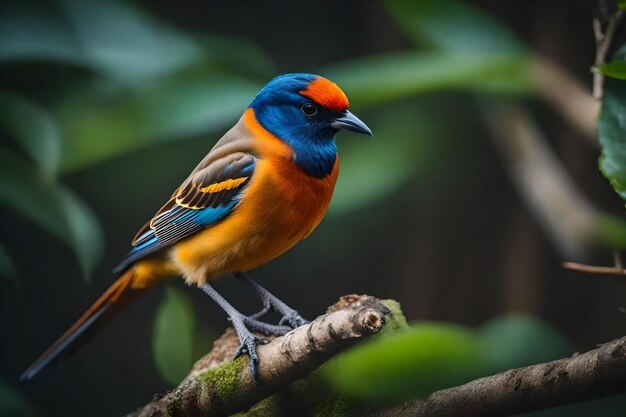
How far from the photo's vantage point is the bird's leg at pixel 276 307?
5.26 feet

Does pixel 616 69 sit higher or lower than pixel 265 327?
higher

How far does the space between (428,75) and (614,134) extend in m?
1.04

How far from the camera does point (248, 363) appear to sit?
1374mm

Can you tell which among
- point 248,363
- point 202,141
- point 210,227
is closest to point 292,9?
point 202,141

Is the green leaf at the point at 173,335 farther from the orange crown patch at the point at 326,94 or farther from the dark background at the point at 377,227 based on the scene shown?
the dark background at the point at 377,227

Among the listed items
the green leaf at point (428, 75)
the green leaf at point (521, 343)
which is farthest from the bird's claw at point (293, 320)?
the green leaf at point (428, 75)

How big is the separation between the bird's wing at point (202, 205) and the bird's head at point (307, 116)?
0.12 metres

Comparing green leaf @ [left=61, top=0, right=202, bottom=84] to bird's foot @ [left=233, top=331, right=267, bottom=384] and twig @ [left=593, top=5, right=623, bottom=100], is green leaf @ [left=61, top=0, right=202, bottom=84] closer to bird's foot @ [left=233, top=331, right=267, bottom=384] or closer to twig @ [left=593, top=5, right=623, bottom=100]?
bird's foot @ [left=233, top=331, right=267, bottom=384]

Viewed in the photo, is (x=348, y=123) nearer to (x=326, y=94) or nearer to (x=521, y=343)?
(x=326, y=94)

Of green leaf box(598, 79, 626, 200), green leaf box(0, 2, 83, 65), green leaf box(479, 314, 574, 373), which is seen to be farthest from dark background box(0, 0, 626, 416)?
green leaf box(598, 79, 626, 200)

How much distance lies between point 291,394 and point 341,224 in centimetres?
153

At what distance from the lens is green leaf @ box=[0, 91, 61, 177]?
1854 millimetres

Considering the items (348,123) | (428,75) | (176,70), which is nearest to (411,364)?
(348,123)

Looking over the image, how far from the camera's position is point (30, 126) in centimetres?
191
